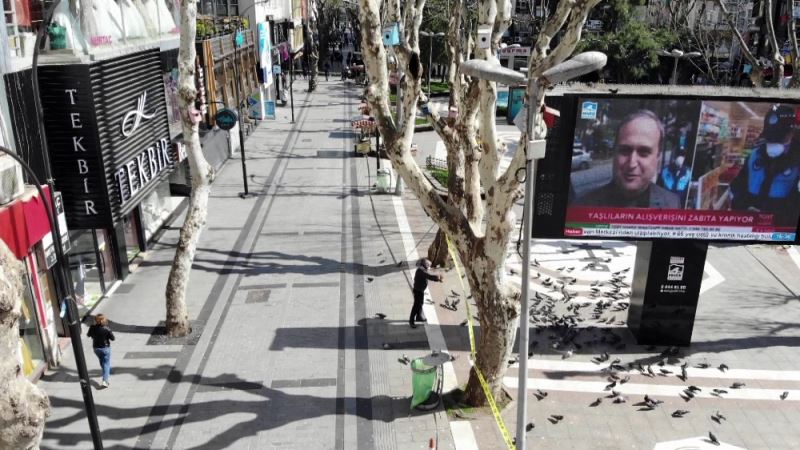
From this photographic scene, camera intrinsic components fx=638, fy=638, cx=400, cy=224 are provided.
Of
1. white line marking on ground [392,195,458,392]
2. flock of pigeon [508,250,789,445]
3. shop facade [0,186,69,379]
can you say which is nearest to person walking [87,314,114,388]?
shop facade [0,186,69,379]

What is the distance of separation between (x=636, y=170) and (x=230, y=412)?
825 cm

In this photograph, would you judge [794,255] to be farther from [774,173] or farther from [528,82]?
[528,82]

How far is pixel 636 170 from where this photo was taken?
11445mm

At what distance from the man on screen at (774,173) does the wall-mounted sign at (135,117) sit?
40.9ft

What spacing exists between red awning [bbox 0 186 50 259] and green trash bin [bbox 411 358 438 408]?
268 inches

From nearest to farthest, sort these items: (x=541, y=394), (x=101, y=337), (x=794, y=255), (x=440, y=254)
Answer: (x=101, y=337) < (x=541, y=394) < (x=440, y=254) < (x=794, y=255)

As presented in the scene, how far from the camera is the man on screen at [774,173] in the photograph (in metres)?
11.2

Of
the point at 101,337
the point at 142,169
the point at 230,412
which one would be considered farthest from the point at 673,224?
the point at 142,169

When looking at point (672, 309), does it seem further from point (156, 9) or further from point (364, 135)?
point (364, 135)

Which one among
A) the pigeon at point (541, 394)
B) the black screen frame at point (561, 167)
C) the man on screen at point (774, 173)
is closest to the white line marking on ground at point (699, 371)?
the pigeon at point (541, 394)

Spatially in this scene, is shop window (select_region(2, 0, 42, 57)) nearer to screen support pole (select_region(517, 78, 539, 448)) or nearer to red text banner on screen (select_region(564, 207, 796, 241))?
screen support pole (select_region(517, 78, 539, 448))

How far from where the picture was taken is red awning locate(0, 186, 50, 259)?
10.2m

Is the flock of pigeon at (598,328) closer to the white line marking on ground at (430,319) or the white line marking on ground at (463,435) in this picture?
the white line marking on ground at (463,435)

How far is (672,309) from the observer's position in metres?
12.7
